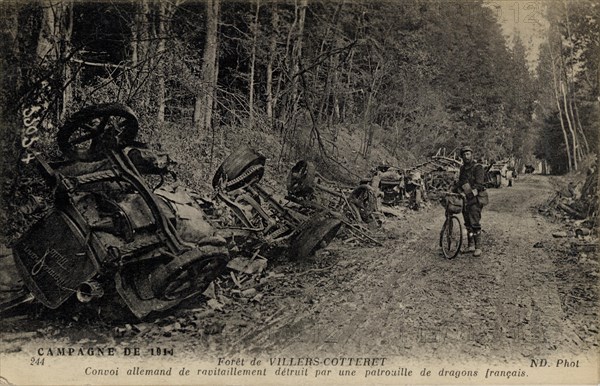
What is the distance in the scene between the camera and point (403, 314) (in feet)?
13.6

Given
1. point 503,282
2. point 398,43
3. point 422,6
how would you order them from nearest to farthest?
point 503,282 → point 422,6 → point 398,43

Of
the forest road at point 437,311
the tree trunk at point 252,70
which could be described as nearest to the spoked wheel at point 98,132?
the tree trunk at point 252,70

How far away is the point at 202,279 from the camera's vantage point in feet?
12.4

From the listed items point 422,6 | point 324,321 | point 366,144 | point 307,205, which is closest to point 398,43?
point 422,6

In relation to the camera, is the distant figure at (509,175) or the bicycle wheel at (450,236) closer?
the bicycle wheel at (450,236)

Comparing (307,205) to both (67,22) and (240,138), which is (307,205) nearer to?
(240,138)

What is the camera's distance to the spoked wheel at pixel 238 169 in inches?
186

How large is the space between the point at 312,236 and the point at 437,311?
138 cm

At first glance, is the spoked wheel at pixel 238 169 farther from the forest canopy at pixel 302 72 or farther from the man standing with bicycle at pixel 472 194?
the man standing with bicycle at pixel 472 194

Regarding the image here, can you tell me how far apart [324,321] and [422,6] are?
3315 mm

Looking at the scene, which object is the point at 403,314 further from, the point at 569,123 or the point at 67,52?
the point at 67,52

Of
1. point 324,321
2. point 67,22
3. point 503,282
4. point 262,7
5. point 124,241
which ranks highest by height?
point 262,7

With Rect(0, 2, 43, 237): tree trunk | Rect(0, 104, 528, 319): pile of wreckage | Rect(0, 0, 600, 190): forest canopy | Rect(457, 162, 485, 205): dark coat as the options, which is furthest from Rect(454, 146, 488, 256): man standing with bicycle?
Rect(0, 2, 43, 237): tree trunk

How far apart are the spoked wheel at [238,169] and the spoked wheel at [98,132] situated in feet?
3.36
